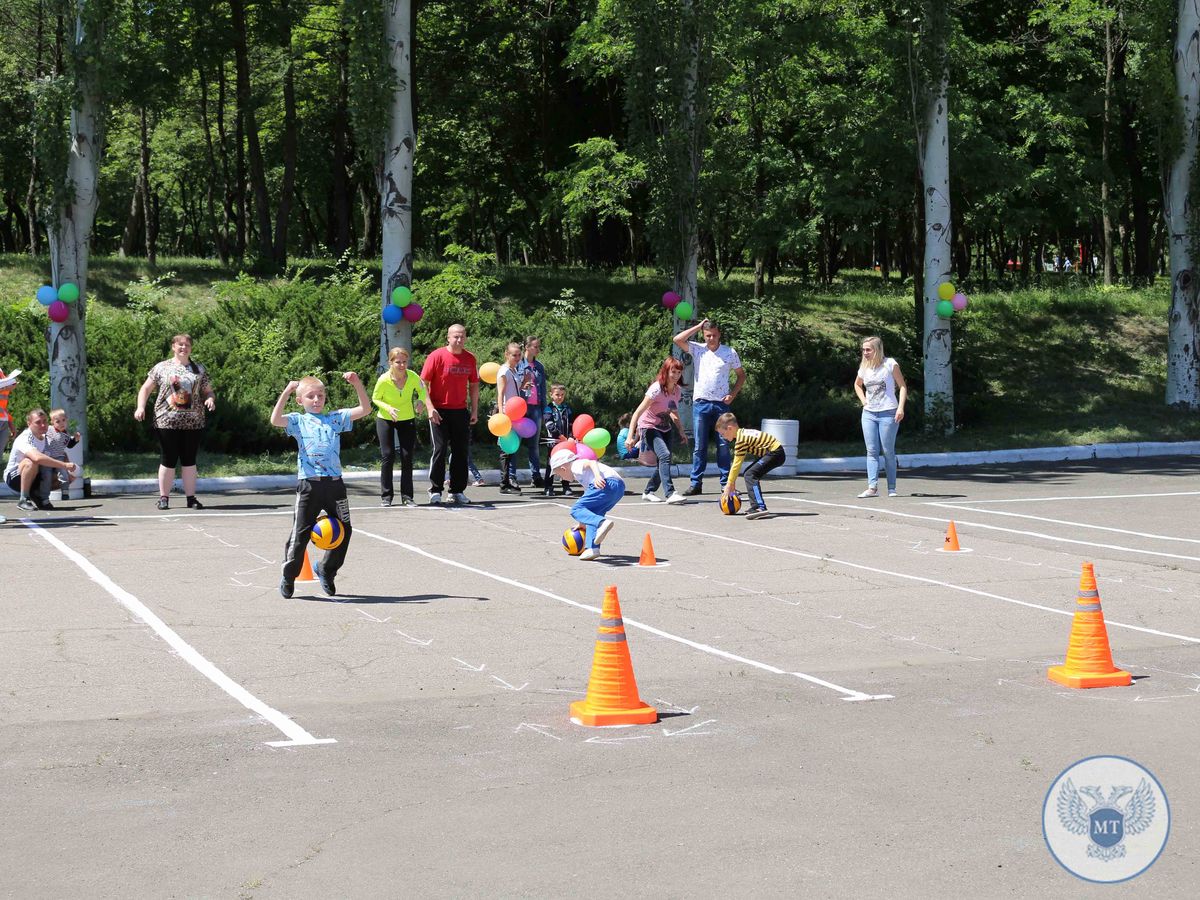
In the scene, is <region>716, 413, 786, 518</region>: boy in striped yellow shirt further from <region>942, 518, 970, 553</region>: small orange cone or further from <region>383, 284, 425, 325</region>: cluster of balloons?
<region>383, 284, 425, 325</region>: cluster of balloons

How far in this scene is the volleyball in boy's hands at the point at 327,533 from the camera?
35.2ft

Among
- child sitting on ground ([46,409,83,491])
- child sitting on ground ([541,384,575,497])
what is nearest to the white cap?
child sitting on ground ([541,384,575,497])

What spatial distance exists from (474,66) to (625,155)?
11.7 metres

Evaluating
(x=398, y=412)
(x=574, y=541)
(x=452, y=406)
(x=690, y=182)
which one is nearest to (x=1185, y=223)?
(x=690, y=182)

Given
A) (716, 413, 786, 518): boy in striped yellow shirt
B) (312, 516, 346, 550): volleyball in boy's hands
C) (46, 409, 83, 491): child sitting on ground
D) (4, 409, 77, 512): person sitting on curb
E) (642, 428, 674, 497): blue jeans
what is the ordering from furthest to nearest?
(642, 428, 674, 497): blue jeans → (46, 409, 83, 491): child sitting on ground → (4, 409, 77, 512): person sitting on curb → (716, 413, 786, 518): boy in striped yellow shirt → (312, 516, 346, 550): volleyball in boy's hands

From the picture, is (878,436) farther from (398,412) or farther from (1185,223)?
(1185,223)

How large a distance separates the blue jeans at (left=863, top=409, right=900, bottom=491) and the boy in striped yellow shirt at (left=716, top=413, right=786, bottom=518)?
1796mm

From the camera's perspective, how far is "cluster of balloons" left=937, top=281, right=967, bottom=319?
2595 centimetres

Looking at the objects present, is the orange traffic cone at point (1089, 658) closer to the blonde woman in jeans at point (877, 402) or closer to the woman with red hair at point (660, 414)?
the woman with red hair at point (660, 414)

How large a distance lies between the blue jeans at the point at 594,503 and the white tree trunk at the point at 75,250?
A: 414 inches

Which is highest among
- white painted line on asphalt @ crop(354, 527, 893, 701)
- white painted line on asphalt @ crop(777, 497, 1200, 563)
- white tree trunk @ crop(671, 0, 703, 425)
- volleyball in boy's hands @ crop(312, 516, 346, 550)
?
white tree trunk @ crop(671, 0, 703, 425)

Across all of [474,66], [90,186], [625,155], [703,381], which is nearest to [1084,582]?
[703,381]

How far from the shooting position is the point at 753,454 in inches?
650

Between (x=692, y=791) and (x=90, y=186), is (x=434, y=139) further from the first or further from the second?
(x=692, y=791)
